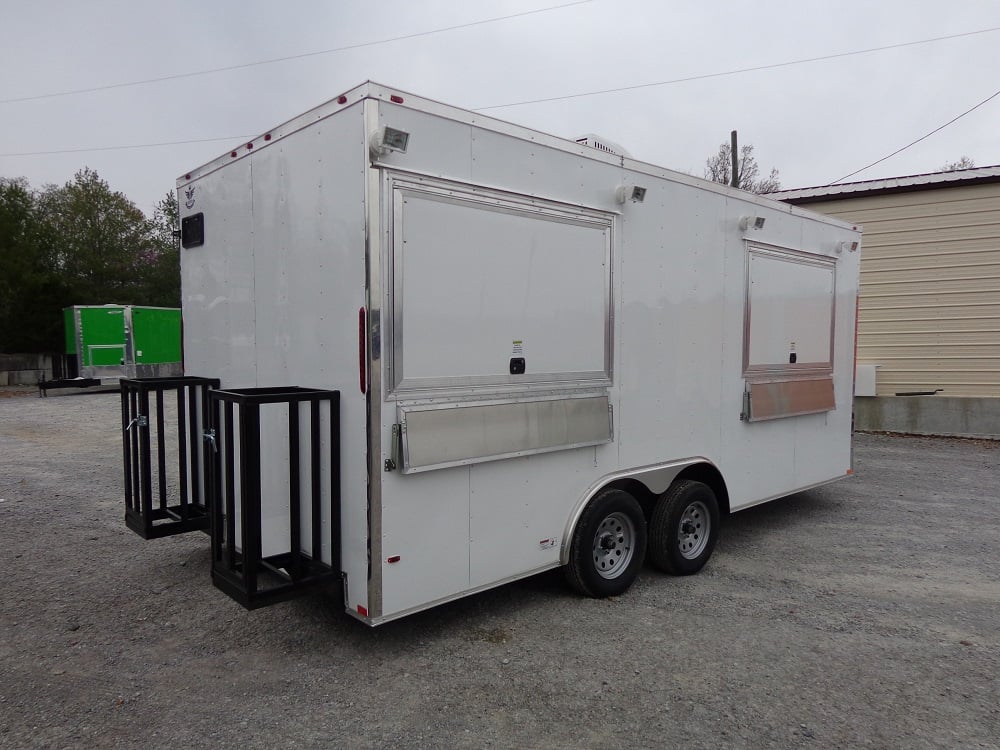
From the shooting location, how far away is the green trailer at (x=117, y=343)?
17812mm

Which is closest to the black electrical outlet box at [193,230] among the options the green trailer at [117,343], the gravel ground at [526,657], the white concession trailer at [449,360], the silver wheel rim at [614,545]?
the white concession trailer at [449,360]

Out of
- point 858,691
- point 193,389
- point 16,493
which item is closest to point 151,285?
point 16,493

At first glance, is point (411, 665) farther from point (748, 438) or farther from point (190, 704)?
point (748, 438)

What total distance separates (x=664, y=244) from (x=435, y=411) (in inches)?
84.1

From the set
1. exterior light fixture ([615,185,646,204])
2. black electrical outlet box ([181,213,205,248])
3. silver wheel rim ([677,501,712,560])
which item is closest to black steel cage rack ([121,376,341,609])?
black electrical outlet box ([181,213,205,248])

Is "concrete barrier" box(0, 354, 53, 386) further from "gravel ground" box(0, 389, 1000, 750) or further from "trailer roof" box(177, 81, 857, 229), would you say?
"trailer roof" box(177, 81, 857, 229)

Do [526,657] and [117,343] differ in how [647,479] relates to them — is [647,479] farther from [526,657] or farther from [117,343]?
[117,343]

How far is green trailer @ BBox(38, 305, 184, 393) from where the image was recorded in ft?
58.4

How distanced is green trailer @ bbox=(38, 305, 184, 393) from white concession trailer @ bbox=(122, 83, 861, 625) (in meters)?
15.6

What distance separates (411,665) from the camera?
342 centimetres

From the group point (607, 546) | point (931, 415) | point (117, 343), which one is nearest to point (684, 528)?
point (607, 546)

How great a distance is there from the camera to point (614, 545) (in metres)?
4.38

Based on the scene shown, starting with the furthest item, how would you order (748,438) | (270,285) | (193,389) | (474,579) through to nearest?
(748,438) < (193,389) < (270,285) < (474,579)

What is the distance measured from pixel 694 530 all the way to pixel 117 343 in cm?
1785
